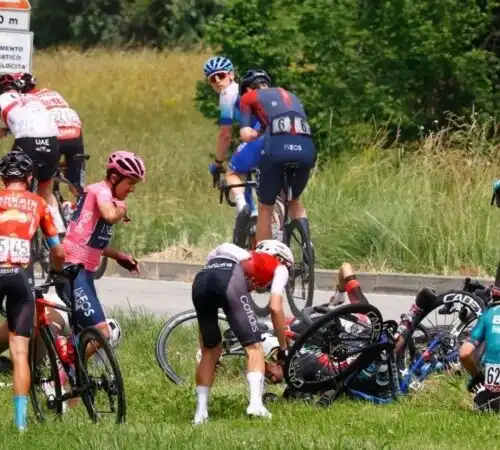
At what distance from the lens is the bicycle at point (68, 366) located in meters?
9.71

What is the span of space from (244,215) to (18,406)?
5069 millimetres

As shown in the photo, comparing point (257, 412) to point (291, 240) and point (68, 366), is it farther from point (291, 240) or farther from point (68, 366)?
point (291, 240)

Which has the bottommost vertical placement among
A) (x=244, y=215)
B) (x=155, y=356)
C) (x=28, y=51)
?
(x=155, y=356)

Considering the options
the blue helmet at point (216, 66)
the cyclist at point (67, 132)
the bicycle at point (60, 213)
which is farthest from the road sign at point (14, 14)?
the blue helmet at point (216, 66)

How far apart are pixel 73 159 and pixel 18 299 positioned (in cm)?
662

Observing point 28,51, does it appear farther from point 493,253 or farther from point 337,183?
point 493,253

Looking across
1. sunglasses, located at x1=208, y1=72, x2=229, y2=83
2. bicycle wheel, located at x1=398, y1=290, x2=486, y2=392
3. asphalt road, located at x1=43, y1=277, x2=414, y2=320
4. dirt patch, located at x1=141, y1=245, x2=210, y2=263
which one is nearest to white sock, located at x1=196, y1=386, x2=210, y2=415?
bicycle wheel, located at x1=398, y1=290, x2=486, y2=392

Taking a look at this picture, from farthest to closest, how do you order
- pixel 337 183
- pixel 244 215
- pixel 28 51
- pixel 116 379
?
pixel 337 183 < pixel 28 51 < pixel 244 215 < pixel 116 379

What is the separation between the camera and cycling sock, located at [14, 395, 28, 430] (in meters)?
9.59

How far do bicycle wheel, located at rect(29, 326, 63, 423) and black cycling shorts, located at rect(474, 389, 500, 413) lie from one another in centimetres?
266

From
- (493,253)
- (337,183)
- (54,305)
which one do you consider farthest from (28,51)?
(54,305)

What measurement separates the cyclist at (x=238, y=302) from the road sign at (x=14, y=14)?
8.23 m

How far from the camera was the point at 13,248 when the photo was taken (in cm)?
962

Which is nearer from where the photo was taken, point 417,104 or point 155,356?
point 155,356
